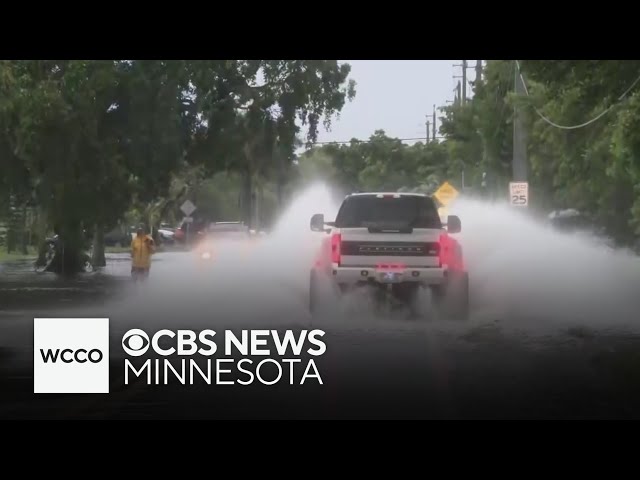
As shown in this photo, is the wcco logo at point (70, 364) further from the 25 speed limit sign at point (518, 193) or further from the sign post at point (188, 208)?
the sign post at point (188, 208)

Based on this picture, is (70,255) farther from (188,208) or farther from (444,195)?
(188,208)

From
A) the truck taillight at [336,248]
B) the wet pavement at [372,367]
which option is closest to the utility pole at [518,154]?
the wet pavement at [372,367]

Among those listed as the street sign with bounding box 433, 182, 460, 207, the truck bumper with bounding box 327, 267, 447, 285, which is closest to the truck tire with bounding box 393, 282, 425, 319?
the truck bumper with bounding box 327, 267, 447, 285

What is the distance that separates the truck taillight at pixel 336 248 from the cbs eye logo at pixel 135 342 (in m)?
3.17

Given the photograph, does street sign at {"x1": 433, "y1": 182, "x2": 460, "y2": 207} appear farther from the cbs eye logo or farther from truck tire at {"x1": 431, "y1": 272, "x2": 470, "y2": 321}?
the cbs eye logo

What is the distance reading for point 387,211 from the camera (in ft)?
73.0

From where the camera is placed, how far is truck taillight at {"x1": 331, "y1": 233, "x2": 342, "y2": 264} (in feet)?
66.9

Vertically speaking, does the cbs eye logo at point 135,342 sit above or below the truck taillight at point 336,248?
below

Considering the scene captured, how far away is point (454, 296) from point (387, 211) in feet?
7.84

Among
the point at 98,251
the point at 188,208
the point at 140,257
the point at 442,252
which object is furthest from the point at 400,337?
the point at 188,208

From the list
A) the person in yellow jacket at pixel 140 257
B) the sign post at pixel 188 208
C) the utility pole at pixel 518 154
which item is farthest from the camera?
the sign post at pixel 188 208

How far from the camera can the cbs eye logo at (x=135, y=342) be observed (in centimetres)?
1794

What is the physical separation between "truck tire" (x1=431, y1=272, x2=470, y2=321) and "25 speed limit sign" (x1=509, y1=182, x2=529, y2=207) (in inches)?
548

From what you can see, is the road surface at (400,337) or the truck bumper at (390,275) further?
the truck bumper at (390,275)
